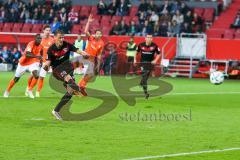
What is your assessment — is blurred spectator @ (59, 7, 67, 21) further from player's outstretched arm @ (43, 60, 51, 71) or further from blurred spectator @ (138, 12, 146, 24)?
player's outstretched arm @ (43, 60, 51, 71)

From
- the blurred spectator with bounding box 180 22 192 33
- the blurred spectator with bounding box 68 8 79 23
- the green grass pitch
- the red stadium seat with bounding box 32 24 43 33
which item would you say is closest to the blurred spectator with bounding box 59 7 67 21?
the blurred spectator with bounding box 68 8 79 23

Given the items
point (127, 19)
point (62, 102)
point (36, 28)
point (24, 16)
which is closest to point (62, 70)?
point (62, 102)

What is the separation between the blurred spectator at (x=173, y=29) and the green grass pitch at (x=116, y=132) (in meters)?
17.8

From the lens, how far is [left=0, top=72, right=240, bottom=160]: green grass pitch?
1234 centimetres

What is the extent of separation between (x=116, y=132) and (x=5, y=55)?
27.5m

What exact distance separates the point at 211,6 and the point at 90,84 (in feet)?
49.9

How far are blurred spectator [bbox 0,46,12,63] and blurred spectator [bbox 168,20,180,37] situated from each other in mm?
9322

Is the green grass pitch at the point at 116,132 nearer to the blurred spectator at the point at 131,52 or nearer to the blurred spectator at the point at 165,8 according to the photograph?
the blurred spectator at the point at 131,52

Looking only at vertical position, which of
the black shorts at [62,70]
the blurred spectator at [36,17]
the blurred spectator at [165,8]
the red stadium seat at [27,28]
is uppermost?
the black shorts at [62,70]

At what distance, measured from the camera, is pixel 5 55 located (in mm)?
41625

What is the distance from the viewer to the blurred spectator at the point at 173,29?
133ft

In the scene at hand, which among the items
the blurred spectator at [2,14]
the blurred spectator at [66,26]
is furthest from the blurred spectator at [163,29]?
the blurred spectator at [2,14]

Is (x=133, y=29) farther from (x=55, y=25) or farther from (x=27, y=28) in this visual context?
(x=27, y=28)

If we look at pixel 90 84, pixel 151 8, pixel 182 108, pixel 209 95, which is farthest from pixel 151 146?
pixel 151 8
